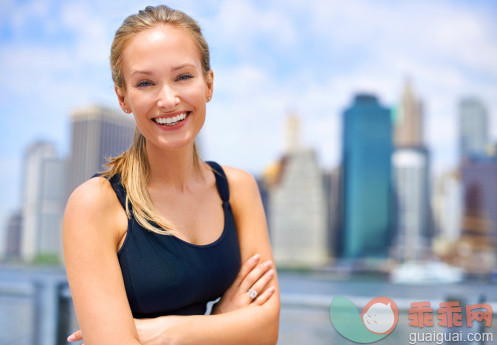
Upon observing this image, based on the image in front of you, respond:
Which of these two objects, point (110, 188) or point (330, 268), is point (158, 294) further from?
point (330, 268)

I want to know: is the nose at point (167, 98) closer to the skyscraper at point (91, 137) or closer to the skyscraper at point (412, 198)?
the skyscraper at point (91, 137)

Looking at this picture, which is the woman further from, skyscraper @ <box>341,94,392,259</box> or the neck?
skyscraper @ <box>341,94,392,259</box>

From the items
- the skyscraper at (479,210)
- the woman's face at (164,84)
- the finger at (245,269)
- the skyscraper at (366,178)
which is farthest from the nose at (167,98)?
the skyscraper at (479,210)

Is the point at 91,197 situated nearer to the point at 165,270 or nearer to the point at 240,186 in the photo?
the point at 165,270

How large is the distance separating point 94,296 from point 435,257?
3155 inches

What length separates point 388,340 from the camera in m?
2.52

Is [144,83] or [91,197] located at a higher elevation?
[144,83]

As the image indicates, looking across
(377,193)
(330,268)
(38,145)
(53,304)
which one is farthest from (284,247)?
(53,304)

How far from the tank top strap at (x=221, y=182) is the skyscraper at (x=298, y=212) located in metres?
78.3

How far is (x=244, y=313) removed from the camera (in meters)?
1.29

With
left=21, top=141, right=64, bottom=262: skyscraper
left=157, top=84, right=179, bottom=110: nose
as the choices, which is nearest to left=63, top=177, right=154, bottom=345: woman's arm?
left=157, top=84, right=179, bottom=110: nose

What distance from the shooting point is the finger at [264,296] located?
4.39 feet

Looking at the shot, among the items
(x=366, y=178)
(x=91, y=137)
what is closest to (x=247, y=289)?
(x=91, y=137)

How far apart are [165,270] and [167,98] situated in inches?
15.5
